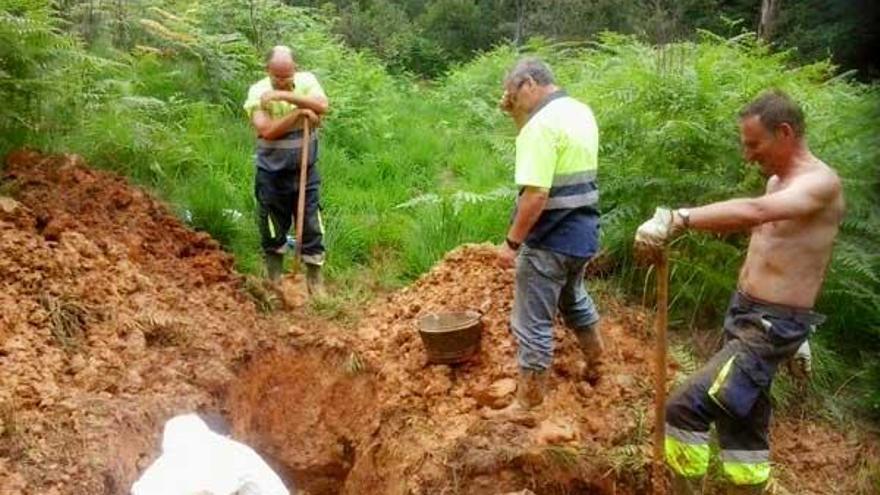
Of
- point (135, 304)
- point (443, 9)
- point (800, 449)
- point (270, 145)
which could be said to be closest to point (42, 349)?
point (135, 304)

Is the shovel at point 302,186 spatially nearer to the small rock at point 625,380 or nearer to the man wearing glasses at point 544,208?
the man wearing glasses at point 544,208

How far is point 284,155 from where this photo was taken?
18.9ft

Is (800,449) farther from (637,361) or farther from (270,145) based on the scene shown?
(270,145)

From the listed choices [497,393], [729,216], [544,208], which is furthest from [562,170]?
[497,393]

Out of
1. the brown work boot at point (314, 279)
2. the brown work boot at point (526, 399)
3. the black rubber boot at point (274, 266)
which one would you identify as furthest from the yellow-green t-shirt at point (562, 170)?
the black rubber boot at point (274, 266)

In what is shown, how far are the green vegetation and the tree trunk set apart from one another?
4.36 metres

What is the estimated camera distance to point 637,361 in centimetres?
509

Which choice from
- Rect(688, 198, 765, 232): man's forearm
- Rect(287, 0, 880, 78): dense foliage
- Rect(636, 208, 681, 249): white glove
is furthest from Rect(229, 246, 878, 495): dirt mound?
Rect(287, 0, 880, 78): dense foliage

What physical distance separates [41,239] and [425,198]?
262 cm

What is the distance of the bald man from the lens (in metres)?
5.63

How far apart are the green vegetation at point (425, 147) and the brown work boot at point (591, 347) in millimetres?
899

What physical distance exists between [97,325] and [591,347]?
2695 millimetres

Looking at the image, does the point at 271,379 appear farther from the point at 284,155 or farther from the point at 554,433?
the point at 554,433

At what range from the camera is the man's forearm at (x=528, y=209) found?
4105 mm
